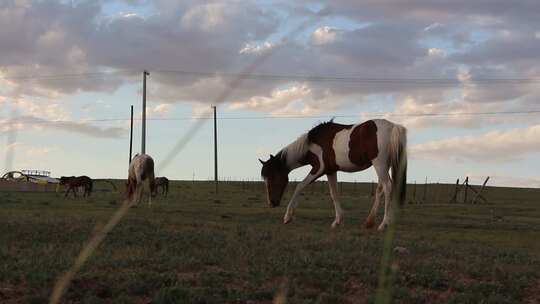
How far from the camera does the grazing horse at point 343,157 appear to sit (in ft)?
46.3

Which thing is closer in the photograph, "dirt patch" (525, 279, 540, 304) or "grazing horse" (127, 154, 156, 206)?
"dirt patch" (525, 279, 540, 304)

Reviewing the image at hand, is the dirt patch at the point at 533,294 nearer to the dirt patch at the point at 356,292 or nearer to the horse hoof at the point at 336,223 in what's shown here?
the dirt patch at the point at 356,292

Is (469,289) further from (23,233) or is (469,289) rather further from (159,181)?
(159,181)

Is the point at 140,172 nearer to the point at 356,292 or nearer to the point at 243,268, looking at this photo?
the point at 243,268

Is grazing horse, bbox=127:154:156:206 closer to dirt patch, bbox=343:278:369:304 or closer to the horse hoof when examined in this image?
the horse hoof

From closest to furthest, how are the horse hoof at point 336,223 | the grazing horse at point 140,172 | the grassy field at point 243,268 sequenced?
1. the grassy field at point 243,268
2. the horse hoof at point 336,223
3. the grazing horse at point 140,172

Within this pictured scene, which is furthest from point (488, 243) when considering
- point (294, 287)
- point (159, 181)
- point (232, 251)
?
point (159, 181)

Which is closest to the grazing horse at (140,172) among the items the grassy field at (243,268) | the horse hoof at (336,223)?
the horse hoof at (336,223)

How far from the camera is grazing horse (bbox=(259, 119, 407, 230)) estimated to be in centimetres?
1412

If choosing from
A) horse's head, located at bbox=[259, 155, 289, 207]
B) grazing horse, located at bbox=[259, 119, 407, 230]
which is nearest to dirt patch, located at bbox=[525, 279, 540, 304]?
grazing horse, located at bbox=[259, 119, 407, 230]

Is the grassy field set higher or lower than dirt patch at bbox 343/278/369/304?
higher

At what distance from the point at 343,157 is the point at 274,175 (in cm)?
233

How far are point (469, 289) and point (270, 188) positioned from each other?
9.65m

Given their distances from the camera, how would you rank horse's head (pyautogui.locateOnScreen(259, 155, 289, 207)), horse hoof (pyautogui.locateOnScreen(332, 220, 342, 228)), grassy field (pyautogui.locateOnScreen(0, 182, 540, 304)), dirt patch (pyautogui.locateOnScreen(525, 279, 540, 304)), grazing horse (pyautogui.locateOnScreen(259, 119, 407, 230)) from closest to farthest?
grassy field (pyautogui.locateOnScreen(0, 182, 540, 304))
dirt patch (pyautogui.locateOnScreen(525, 279, 540, 304))
grazing horse (pyautogui.locateOnScreen(259, 119, 407, 230))
horse hoof (pyautogui.locateOnScreen(332, 220, 342, 228))
horse's head (pyautogui.locateOnScreen(259, 155, 289, 207))
